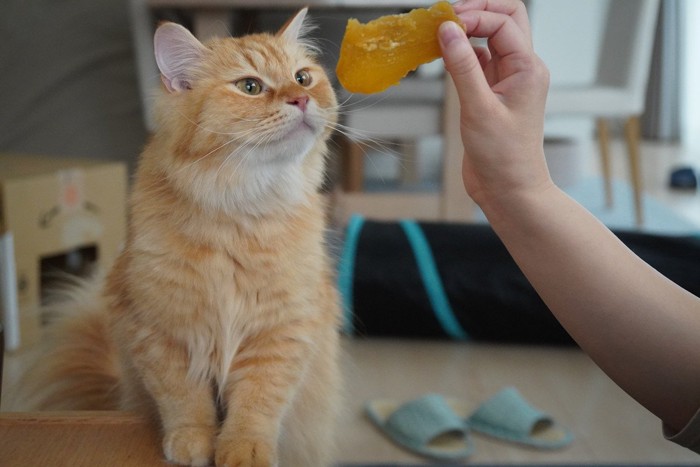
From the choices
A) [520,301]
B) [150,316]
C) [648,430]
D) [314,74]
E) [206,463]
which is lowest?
[648,430]

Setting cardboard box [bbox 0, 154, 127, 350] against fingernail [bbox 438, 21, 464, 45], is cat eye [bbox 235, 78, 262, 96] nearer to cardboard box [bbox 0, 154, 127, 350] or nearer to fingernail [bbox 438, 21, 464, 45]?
fingernail [bbox 438, 21, 464, 45]

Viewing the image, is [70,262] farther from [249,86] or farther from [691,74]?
[691,74]

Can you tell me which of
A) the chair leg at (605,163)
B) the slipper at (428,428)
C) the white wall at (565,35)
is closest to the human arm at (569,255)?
the slipper at (428,428)

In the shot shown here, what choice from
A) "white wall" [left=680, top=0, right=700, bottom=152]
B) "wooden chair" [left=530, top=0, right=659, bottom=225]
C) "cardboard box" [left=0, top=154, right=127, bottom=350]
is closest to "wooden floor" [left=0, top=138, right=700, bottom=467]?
"cardboard box" [left=0, top=154, right=127, bottom=350]

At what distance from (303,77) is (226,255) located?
0.25 metres

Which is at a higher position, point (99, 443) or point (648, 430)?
point (99, 443)

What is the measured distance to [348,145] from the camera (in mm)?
3953

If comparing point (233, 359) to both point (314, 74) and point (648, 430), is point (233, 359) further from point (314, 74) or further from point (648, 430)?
point (648, 430)

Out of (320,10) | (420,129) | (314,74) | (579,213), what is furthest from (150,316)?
(420,129)

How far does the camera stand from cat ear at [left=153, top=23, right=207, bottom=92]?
0.86 m

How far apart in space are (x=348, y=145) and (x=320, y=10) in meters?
1.42

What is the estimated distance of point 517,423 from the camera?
1685 mm

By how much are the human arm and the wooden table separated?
1.46 feet

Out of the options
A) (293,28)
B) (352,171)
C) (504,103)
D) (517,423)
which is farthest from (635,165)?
(504,103)
